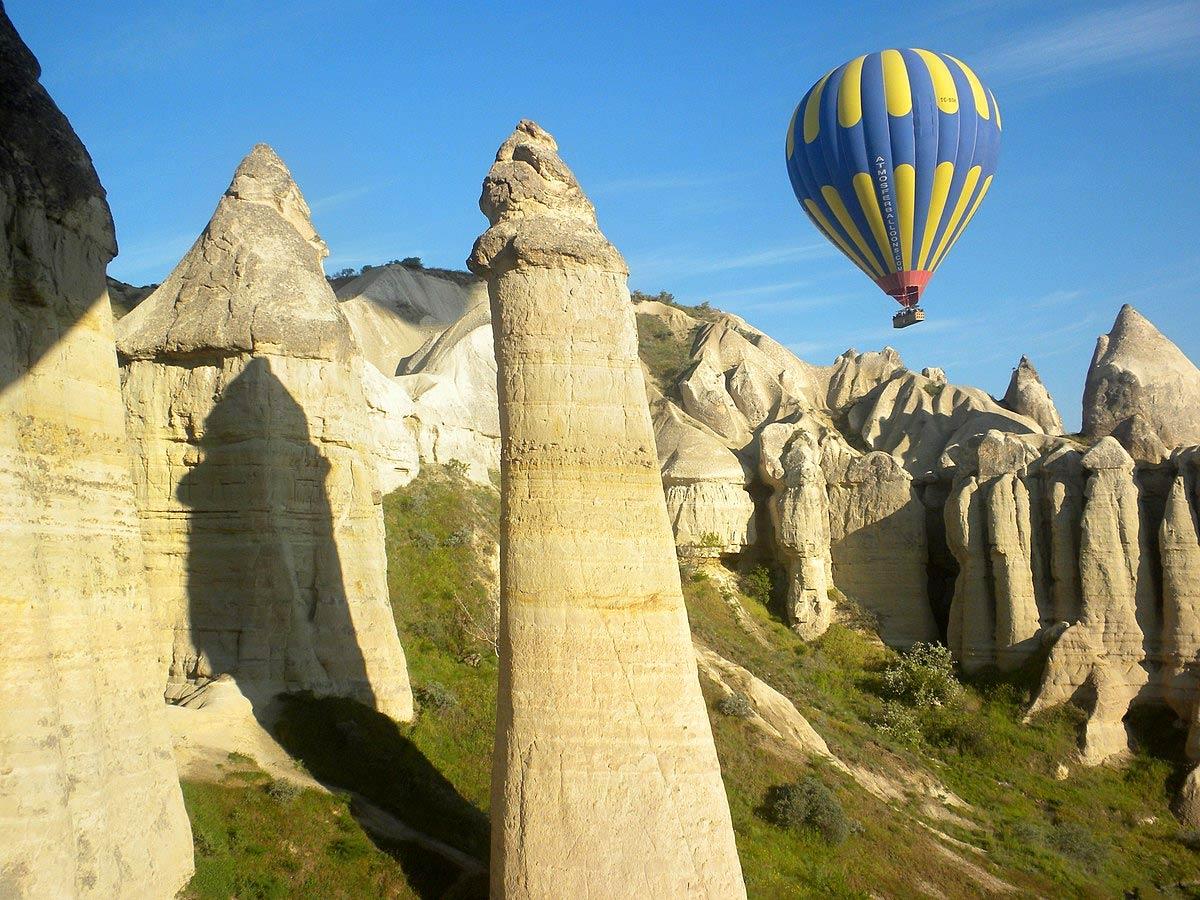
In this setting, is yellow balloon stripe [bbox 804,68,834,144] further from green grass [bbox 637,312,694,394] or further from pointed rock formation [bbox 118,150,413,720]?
pointed rock formation [bbox 118,150,413,720]

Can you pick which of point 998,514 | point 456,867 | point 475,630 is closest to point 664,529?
point 456,867

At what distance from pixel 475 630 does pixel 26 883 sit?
12917mm

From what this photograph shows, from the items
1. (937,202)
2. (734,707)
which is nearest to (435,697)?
(734,707)

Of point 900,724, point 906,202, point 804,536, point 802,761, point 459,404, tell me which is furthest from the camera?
point 804,536

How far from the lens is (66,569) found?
33.2 feet

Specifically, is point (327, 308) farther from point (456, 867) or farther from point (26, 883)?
point (26, 883)

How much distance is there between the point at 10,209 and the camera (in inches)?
414

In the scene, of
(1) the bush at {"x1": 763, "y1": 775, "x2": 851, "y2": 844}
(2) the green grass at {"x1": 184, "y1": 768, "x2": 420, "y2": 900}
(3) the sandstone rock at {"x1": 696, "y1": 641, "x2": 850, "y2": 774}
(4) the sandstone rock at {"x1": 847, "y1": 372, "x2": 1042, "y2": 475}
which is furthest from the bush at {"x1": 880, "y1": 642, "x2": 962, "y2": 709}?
(2) the green grass at {"x1": 184, "y1": 768, "x2": 420, "y2": 900}

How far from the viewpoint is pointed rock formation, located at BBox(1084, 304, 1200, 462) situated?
34.0m

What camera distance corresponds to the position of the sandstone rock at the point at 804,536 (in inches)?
1251

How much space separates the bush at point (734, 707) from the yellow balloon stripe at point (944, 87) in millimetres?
16714

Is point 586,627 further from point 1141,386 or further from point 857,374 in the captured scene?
point 857,374

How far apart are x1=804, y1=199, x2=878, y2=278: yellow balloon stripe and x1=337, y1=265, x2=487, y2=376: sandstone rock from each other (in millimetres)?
12353

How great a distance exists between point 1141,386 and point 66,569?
32.0m
